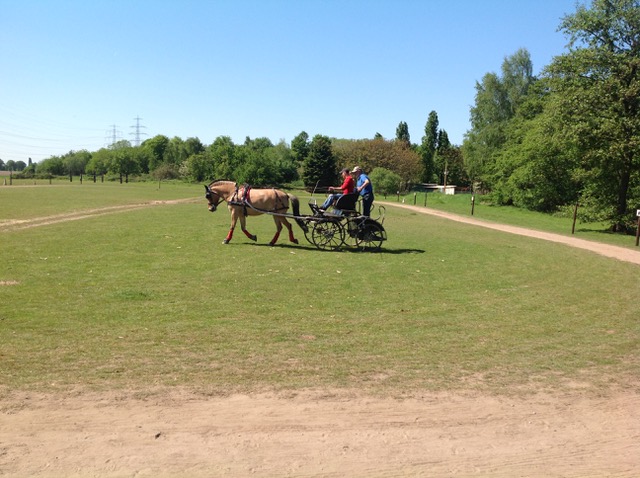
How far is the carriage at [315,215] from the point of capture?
14.2 metres

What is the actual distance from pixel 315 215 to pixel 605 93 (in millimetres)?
18064

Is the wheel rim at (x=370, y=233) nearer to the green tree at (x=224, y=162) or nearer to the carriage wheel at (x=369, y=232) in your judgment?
the carriage wheel at (x=369, y=232)

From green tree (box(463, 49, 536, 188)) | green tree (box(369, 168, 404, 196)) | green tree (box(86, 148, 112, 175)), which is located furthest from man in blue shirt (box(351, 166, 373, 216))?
green tree (box(86, 148, 112, 175))

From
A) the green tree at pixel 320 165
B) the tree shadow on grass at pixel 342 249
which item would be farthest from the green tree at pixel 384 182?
the tree shadow on grass at pixel 342 249

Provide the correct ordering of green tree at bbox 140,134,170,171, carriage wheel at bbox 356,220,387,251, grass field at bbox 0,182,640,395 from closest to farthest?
grass field at bbox 0,182,640,395
carriage wheel at bbox 356,220,387,251
green tree at bbox 140,134,170,171

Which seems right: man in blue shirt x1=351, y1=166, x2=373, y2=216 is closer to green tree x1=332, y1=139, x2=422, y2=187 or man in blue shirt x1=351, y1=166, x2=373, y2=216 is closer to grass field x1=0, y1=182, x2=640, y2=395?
grass field x1=0, y1=182, x2=640, y2=395

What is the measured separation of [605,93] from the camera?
24781mm

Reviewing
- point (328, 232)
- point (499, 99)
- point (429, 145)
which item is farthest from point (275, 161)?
point (328, 232)

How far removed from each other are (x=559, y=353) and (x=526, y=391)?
4.72 feet

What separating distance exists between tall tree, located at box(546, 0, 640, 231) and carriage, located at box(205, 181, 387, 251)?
15553 mm

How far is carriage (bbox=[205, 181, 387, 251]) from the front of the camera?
46.8 feet

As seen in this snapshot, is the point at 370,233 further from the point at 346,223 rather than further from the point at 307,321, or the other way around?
the point at 307,321

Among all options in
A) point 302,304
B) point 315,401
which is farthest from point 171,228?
point 315,401

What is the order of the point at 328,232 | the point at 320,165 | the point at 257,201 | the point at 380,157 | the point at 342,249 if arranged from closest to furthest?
1. the point at 328,232
2. the point at 342,249
3. the point at 257,201
4. the point at 320,165
5. the point at 380,157
